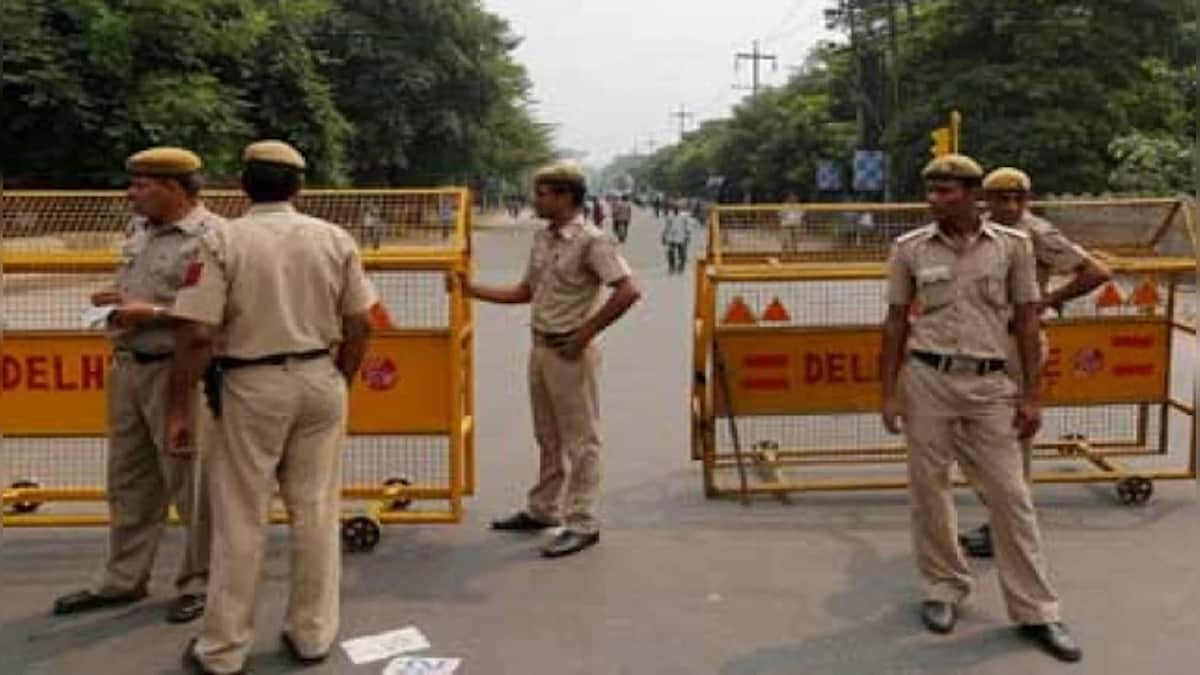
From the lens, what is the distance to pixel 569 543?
5.98 metres

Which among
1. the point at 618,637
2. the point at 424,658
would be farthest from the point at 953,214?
the point at 424,658

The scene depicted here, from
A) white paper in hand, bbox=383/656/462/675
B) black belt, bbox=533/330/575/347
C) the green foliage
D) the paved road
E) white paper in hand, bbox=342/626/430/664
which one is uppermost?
the green foliage

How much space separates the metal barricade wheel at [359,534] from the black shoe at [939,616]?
244 cm

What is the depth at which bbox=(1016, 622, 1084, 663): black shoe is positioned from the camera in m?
4.62

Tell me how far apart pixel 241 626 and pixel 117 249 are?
241cm

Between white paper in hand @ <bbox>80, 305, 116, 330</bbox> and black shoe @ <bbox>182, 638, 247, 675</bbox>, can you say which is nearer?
black shoe @ <bbox>182, 638, 247, 675</bbox>

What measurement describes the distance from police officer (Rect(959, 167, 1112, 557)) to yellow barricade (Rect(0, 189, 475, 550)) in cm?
232

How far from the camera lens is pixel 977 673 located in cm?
450

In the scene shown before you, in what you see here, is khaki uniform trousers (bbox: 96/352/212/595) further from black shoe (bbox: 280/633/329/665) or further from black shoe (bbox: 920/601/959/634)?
black shoe (bbox: 920/601/959/634)

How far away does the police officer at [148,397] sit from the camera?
16.1ft

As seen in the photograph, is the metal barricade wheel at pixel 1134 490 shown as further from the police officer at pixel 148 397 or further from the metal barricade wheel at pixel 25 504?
the metal barricade wheel at pixel 25 504

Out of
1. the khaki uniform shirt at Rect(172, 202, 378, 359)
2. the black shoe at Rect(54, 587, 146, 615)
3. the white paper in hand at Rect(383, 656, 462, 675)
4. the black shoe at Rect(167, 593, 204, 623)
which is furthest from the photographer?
the black shoe at Rect(54, 587, 146, 615)

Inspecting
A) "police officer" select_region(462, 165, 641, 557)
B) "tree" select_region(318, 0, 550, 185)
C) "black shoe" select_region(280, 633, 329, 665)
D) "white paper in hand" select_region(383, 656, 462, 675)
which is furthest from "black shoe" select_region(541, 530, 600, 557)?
"tree" select_region(318, 0, 550, 185)

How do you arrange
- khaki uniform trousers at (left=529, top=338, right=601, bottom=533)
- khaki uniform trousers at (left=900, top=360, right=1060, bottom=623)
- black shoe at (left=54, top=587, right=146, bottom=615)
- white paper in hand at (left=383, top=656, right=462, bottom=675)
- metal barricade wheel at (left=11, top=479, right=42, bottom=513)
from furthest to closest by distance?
metal barricade wheel at (left=11, top=479, right=42, bottom=513), khaki uniform trousers at (left=529, top=338, right=601, bottom=533), black shoe at (left=54, top=587, right=146, bottom=615), khaki uniform trousers at (left=900, top=360, right=1060, bottom=623), white paper in hand at (left=383, top=656, right=462, bottom=675)
